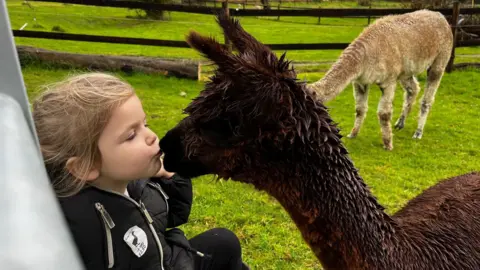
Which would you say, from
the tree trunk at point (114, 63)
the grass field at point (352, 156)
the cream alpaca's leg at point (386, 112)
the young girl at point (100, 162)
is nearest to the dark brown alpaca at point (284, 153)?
the young girl at point (100, 162)

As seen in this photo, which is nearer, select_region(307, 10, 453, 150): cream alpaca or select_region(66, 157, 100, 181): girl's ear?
select_region(66, 157, 100, 181): girl's ear

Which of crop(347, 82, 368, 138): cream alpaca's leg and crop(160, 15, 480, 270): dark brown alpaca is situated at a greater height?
crop(160, 15, 480, 270): dark brown alpaca

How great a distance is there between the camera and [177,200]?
1849mm

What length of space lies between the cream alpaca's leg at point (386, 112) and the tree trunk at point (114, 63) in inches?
161

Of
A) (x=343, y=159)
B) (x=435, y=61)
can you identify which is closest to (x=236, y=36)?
(x=343, y=159)

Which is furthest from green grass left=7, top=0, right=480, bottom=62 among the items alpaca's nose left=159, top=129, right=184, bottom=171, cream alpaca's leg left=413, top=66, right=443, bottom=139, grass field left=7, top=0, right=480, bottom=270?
alpaca's nose left=159, top=129, right=184, bottom=171

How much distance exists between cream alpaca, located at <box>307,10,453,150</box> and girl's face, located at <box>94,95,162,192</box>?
11.5ft

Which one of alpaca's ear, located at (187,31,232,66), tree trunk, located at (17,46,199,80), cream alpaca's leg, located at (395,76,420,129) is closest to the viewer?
alpaca's ear, located at (187,31,232,66)

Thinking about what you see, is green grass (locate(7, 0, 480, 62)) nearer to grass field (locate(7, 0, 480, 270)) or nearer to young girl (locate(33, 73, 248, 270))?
grass field (locate(7, 0, 480, 270))

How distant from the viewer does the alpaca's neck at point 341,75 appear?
4.82 metres

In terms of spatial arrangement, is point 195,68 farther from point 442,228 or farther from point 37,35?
point 442,228

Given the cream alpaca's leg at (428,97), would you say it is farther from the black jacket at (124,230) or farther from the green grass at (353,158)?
the black jacket at (124,230)

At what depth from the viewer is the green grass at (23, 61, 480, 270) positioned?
3.35 m

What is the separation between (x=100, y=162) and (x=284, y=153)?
0.57 m
